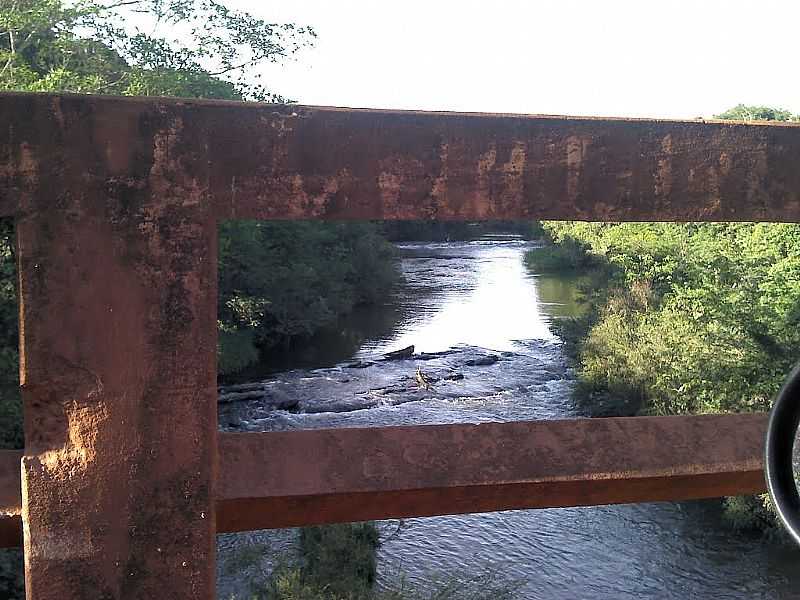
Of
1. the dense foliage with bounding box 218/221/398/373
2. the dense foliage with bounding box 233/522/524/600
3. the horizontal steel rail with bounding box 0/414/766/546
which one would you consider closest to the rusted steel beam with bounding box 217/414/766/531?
the horizontal steel rail with bounding box 0/414/766/546

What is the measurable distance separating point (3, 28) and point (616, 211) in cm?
1284

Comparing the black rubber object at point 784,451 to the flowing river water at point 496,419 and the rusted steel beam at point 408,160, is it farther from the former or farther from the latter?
the flowing river water at point 496,419

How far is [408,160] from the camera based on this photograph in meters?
1.75

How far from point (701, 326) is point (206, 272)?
13.6m

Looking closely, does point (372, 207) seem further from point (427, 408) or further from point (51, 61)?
point (51, 61)

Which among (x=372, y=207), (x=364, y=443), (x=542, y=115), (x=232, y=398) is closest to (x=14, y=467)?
(x=364, y=443)

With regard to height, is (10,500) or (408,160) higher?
(408,160)

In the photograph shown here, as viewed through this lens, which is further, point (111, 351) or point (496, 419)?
point (496, 419)

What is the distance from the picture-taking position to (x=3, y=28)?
12117 millimetres

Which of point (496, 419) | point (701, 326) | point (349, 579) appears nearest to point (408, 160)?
point (349, 579)

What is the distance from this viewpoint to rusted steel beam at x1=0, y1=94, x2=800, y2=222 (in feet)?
5.37

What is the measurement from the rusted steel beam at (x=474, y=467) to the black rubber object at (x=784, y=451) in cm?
80

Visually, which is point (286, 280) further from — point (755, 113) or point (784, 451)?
point (755, 113)

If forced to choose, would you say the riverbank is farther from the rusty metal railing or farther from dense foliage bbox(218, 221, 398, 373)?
the rusty metal railing
